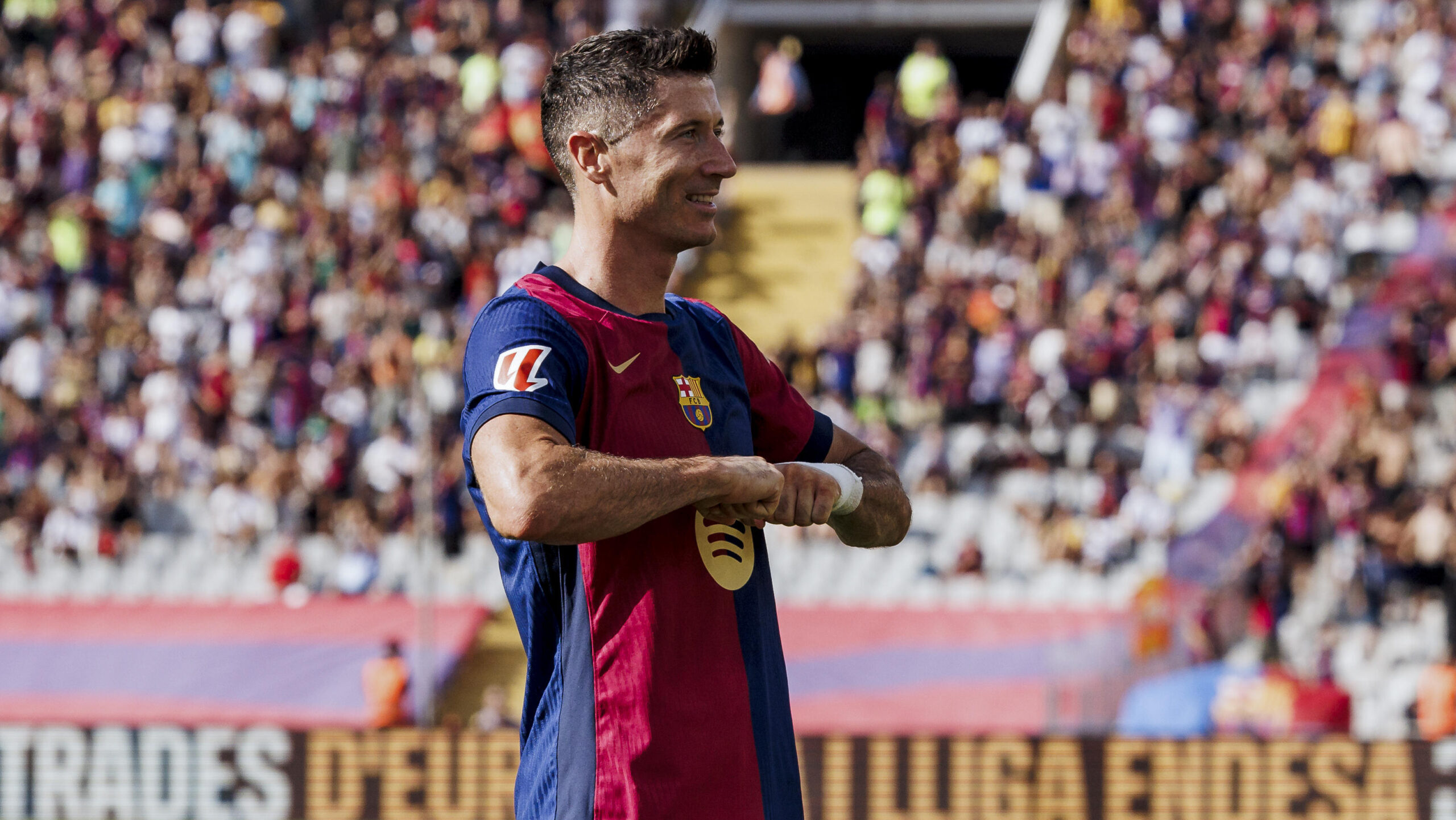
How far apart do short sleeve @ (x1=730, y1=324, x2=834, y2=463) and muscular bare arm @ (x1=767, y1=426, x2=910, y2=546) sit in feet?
0.16

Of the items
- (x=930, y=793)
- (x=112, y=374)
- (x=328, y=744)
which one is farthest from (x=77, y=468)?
(x=930, y=793)

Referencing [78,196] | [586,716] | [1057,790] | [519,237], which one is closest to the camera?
[586,716]

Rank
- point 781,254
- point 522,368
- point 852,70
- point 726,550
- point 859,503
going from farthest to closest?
point 852,70, point 781,254, point 859,503, point 726,550, point 522,368

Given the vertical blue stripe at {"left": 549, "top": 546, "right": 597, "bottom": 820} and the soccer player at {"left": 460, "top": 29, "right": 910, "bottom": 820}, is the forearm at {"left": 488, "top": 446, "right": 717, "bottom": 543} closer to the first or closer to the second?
the soccer player at {"left": 460, "top": 29, "right": 910, "bottom": 820}

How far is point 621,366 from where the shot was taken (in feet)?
9.44

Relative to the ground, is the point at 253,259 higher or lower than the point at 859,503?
higher

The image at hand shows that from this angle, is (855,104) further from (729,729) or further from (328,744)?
(729,729)

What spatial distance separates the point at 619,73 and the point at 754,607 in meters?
0.89

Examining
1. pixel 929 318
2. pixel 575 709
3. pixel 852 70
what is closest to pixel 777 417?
pixel 575 709

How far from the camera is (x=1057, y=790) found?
9.48m

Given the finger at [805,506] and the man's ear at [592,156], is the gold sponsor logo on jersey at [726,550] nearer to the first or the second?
the finger at [805,506]

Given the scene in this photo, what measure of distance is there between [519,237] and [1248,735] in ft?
33.4

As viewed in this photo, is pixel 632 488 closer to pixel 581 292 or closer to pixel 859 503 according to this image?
pixel 581 292

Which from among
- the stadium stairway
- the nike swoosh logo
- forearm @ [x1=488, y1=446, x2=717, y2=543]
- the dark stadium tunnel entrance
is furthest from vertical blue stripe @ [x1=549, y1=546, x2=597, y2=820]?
the dark stadium tunnel entrance
